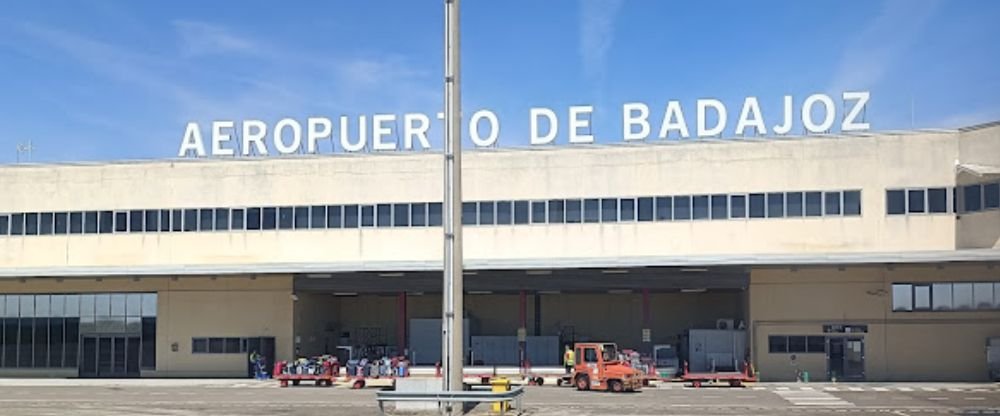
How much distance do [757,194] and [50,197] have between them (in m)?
36.3

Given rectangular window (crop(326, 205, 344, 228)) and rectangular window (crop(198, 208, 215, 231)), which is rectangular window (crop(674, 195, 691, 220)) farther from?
rectangular window (crop(198, 208, 215, 231))

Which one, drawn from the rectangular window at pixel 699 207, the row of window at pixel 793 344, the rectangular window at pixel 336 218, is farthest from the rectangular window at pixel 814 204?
the rectangular window at pixel 336 218

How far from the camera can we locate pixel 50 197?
61906 mm

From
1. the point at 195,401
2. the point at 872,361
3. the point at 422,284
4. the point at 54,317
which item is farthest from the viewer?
the point at 54,317

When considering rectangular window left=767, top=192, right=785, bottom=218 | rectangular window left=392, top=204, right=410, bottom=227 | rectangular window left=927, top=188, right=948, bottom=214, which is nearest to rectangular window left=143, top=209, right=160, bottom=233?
rectangular window left=392, top=204, right=410, bottom=227

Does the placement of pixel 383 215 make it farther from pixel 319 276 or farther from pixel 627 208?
pixel 627 208

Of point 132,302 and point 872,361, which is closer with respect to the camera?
point 872,361

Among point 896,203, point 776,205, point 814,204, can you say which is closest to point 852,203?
point 814,204

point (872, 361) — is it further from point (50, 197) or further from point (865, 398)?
point (50, 197)

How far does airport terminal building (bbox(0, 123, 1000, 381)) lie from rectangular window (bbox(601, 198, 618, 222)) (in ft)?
0.35

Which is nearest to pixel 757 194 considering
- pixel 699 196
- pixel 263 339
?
pixel 699 196

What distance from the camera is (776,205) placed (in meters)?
54.8

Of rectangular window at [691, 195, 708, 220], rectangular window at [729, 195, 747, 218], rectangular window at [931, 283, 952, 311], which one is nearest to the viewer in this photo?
rectangular window at [931, 283, 952, 311]

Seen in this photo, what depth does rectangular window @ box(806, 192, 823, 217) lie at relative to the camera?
54.2m
